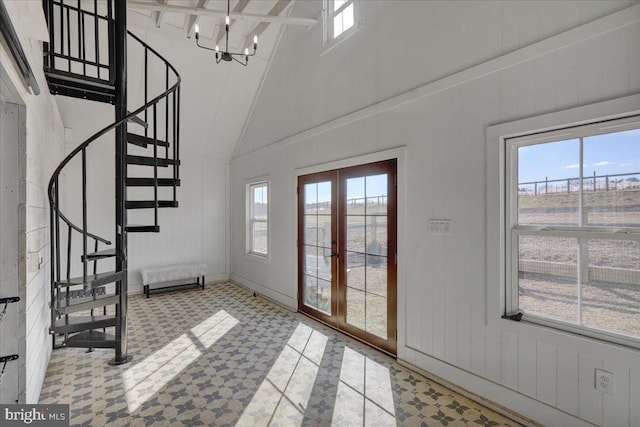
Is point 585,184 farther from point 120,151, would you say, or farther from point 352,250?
point 120,151

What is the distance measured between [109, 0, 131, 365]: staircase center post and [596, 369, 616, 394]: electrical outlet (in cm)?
388

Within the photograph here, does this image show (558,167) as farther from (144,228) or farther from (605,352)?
(144,228)

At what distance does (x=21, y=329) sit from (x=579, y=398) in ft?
12.0

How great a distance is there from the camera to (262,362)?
3117 mm

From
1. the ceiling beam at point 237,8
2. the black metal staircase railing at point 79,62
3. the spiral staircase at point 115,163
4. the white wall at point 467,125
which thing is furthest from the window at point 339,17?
the black metal staircase railing at point 79,62

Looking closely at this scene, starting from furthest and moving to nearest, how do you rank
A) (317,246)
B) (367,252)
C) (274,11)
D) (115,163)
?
(274,11)
(317,246)
(367,252)
(115,163)

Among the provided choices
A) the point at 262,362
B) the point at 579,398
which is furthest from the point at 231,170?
the point at 579,398

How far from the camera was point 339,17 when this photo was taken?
13.0 ft

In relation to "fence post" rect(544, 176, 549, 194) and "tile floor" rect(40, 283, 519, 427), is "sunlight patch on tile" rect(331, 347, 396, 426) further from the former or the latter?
"fence post" rect(544, 176, 549, 194)

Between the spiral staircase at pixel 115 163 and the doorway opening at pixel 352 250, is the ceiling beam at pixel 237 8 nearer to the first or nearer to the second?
the spiral staircase at pixel 115 163

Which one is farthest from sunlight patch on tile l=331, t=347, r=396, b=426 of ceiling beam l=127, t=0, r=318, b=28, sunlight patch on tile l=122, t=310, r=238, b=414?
ceiling beam l=127, t=0, r=318, b=28

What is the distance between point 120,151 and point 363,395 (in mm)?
3139

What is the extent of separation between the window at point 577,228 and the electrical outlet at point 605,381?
208mm

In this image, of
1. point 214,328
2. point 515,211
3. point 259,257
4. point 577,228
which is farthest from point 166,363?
point 577,228
